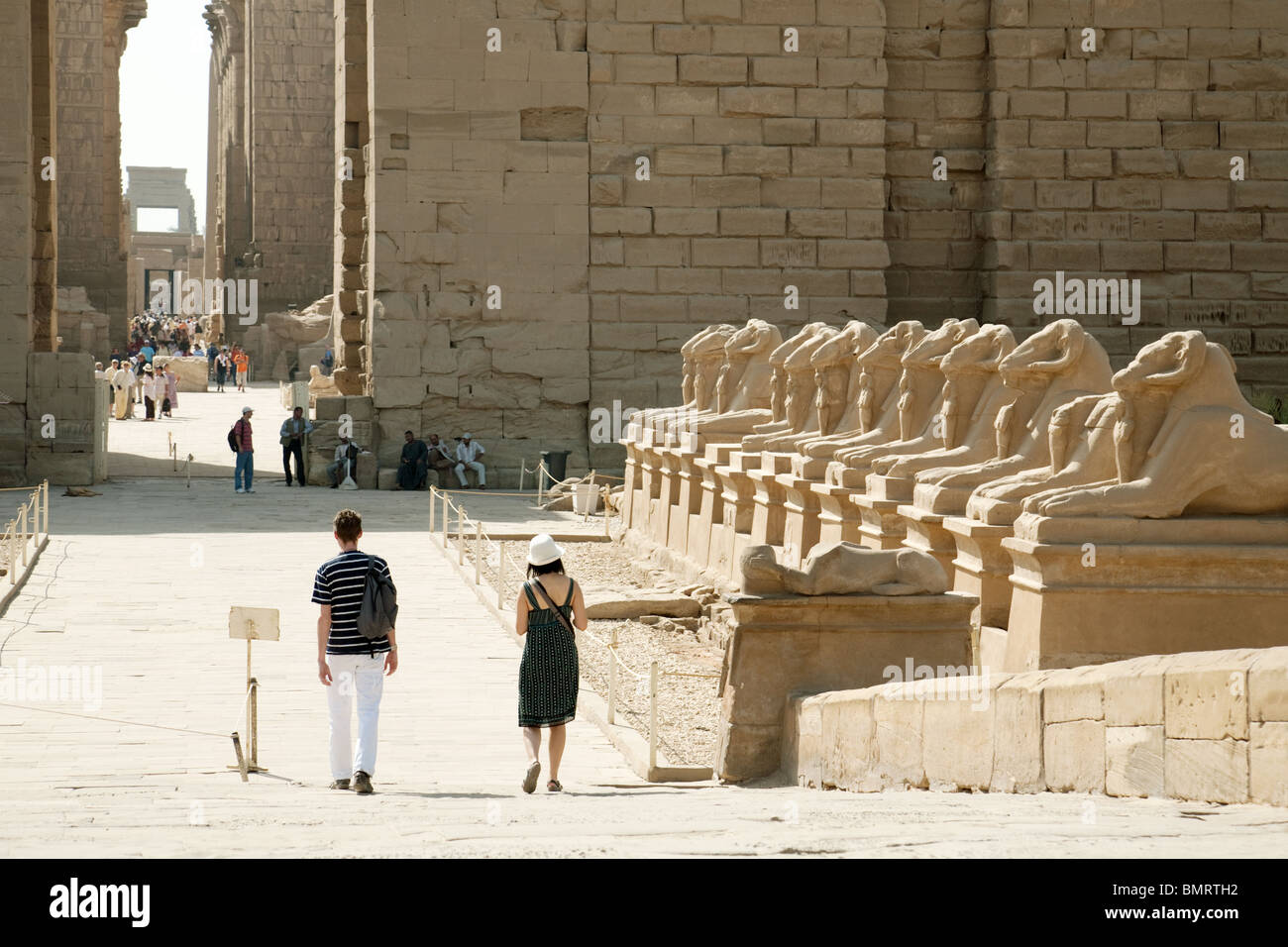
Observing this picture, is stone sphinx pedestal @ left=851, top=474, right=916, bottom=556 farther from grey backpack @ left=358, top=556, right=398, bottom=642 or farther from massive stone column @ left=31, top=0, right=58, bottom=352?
massive stone column @ left=31, top=0, right=58, bottom=352

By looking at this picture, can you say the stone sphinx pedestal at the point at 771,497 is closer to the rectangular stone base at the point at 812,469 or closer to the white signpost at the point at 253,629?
the rectangular stone base at the point at 812,469

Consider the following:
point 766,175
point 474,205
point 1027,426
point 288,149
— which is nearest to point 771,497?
point 1027,426

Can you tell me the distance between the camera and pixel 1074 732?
224 inches

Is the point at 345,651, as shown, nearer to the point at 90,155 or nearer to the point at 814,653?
the point at 814,653

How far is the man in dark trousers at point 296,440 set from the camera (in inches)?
817

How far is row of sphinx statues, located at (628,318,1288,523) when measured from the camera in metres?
7.42

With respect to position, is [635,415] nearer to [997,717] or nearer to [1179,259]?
[1179,259]

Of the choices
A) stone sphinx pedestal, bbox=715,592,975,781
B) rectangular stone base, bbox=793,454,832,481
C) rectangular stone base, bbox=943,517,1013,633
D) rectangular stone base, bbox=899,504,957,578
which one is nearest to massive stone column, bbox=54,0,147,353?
rectangular stone base, bbox=793,454,832,481

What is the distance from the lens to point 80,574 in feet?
43.7

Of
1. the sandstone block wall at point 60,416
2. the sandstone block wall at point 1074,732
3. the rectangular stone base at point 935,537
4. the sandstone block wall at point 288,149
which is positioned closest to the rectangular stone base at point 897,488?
the rectangular stone base at point 935,537

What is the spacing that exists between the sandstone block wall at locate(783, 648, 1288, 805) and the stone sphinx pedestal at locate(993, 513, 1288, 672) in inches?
41.3

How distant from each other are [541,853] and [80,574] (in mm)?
10058

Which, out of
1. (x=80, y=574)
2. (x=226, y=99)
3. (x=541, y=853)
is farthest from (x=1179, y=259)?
(x=226, y=99)

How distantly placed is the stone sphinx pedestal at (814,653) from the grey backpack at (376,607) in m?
1.44
